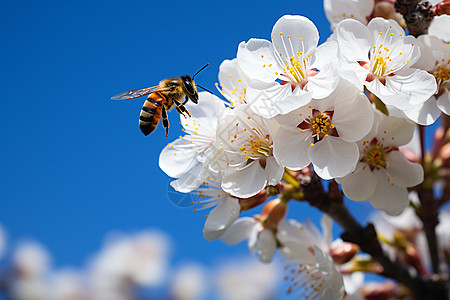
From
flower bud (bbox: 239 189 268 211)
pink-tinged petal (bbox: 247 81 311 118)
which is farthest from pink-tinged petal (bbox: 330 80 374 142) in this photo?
flower bud (bbox: 239 189 268 211)

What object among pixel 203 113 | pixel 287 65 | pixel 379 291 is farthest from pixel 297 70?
pixel 379 291

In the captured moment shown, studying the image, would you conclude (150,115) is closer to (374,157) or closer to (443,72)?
(374,157)

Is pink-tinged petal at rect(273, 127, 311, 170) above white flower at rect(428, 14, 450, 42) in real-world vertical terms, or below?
above

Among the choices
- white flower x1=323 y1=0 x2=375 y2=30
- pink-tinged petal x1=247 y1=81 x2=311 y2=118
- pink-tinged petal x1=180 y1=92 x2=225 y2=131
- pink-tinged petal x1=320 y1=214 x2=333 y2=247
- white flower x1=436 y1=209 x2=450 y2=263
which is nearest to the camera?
pink-tinged petal x1=247 y1=81 x2=311 y2=118

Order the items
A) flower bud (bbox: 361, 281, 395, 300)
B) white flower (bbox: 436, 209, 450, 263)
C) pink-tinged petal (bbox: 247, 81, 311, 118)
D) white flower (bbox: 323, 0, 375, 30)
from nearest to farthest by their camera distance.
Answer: pink-tinged petal (bbox: 247, 81, 311, 118) → white flower (bbox: 323, 0, 375, 30) → flower bud (bbox: 361, 281, 395, 300) → white flower (bbox: 436, 209, 450, 263)

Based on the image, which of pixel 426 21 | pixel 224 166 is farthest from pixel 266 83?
pixel 426 21

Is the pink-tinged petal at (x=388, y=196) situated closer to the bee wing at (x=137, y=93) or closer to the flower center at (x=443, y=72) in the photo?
the flower center at (x=443, y=72)

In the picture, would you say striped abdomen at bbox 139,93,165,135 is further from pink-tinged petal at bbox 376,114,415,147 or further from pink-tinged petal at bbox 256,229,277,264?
pink-tinged petal at bbox 376,114,415,147
